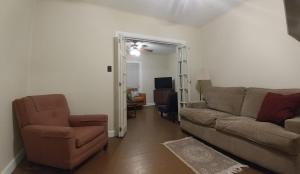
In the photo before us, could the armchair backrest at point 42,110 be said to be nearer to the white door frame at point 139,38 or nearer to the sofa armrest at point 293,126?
the white door frame at point 139,38

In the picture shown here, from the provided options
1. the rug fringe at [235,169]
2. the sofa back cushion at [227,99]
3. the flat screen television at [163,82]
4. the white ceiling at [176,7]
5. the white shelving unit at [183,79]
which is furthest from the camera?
the flat screen television at [163,82]

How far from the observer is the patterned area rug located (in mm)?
1787

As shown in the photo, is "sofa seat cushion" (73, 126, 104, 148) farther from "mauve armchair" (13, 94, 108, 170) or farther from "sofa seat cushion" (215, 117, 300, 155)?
"sofa seat cushion" (215, 117, 300, 155)

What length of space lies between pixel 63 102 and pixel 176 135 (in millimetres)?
2046

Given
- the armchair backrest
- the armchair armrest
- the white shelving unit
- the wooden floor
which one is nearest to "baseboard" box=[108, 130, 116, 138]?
the wooden floor

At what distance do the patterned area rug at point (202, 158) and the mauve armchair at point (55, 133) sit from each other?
112cm

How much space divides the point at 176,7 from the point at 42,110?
2.85 meters

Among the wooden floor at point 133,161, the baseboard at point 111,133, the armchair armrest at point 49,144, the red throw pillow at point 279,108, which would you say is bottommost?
the wooden floor at point 133,161

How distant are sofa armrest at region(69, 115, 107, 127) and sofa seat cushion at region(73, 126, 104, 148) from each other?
0.36ft

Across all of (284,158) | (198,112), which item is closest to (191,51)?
(198,112)

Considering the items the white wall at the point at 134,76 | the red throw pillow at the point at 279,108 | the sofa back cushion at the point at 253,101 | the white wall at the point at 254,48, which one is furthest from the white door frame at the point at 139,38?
the white wall at the point at 134,76

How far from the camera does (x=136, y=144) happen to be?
257cm

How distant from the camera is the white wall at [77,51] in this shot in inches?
99.6

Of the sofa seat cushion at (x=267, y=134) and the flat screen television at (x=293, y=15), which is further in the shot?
the sofa seat cushion at (x=267, y=134)
